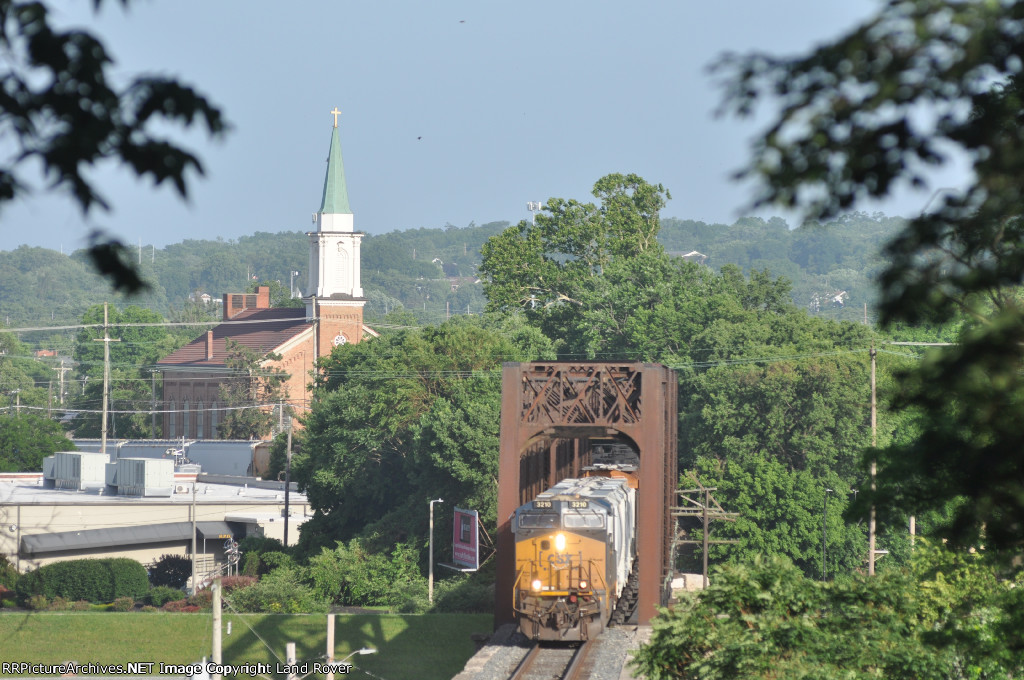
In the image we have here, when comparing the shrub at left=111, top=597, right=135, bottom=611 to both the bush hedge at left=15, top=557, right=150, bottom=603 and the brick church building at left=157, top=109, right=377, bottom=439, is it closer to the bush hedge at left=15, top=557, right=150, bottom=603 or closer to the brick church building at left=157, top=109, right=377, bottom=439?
the bush hedge at left=15, top=557, right=150, bottom=603

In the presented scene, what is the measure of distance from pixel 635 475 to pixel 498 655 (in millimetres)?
12447

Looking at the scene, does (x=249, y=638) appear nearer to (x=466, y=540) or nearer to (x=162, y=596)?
(x=466, y=540)

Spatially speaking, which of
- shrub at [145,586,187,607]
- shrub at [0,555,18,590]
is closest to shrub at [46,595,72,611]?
shrub at [0,555,18,590]

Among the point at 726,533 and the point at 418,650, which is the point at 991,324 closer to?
the point at 418,650

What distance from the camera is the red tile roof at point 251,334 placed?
122 m

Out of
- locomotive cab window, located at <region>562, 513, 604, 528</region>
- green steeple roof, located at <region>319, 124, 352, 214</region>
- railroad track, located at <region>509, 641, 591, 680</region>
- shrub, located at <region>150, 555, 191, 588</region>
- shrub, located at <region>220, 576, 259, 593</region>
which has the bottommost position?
shrub, located at <region>150, 555, 191, 588</region>

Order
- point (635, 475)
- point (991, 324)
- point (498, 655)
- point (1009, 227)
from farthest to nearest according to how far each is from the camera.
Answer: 1. point (635, 475)
2. point (498, 655)
3. point (1009, 227)
4. point (991, 324)

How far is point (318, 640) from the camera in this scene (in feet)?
145

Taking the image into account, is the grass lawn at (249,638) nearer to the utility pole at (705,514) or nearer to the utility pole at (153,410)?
the utility pole at (705,514)

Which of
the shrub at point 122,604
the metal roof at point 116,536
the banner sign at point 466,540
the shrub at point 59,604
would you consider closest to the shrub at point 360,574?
the banner sign at point 466,540

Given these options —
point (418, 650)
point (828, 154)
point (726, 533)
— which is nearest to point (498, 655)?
point (418, 650)

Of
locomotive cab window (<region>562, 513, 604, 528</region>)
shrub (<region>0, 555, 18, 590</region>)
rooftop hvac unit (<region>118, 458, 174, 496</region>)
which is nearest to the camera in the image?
locomotive cab window (<region>562, 513, 604, 528</region>)

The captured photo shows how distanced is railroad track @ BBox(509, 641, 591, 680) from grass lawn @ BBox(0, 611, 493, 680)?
41.7ft

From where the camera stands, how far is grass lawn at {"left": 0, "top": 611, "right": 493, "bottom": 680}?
42.4m
